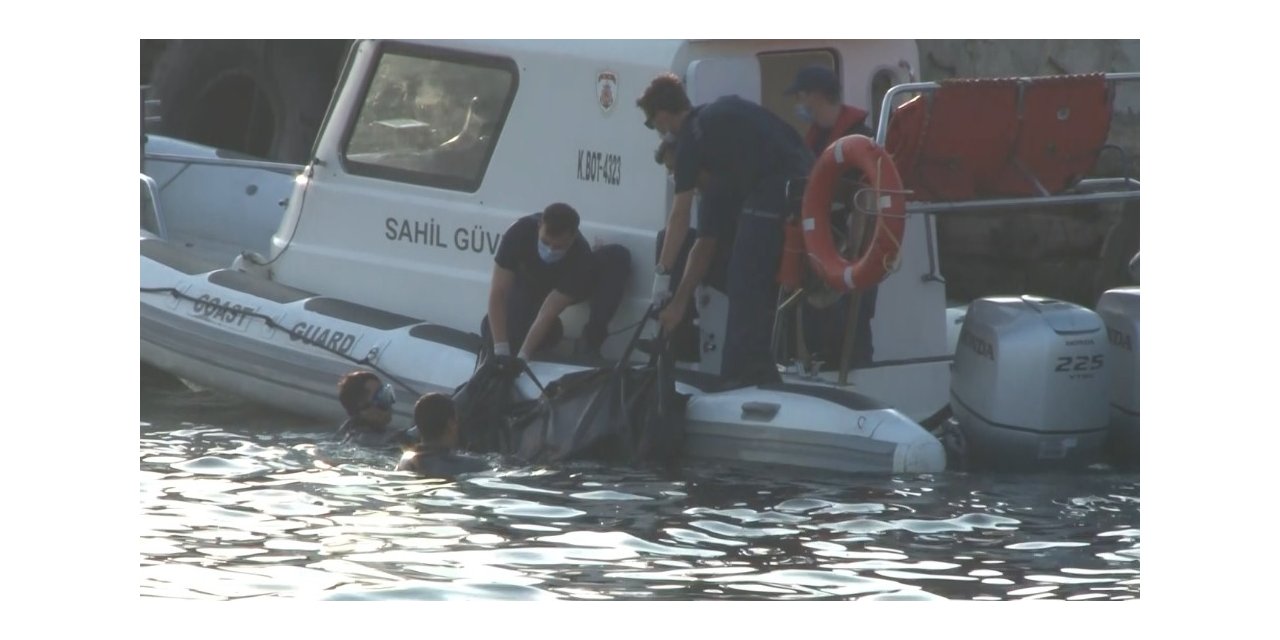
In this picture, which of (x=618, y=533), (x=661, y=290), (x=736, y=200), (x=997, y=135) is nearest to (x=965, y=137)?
(x=997, y=135)

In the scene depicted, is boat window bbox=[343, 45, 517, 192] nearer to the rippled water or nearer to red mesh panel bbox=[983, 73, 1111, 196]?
the rippled water

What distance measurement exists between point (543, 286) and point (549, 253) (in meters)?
0.17

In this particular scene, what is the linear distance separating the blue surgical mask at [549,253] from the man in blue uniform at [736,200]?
1.64ft

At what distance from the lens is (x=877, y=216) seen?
6.30 meters

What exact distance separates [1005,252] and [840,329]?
4412mm

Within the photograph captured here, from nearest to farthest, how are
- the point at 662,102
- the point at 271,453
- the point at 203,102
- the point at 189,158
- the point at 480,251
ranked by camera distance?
the point at 662,102
the point at 271,453
the point at 480,251
the point at 189,158
the point at 203,102

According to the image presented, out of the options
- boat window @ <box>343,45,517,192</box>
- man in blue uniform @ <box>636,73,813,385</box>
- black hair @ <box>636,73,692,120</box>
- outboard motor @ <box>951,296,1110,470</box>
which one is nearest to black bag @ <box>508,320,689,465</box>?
man in blue uniform @ <box>636,73,813,385</box>

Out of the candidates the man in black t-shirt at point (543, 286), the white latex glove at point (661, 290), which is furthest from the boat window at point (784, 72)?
the white latex glove at point (661, 290)

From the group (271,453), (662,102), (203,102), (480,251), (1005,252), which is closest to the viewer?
(662,102)

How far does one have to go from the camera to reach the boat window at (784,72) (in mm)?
7668

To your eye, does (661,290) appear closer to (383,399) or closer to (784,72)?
(383,399)

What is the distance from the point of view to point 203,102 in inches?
483

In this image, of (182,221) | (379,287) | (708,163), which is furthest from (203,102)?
(708,163)

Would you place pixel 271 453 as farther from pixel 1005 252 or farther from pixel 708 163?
pixel 1005 252
